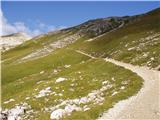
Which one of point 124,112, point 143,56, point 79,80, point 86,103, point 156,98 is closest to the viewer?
point 124,112

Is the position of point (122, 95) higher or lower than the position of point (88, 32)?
lower

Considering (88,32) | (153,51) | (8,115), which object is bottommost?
(8,115)

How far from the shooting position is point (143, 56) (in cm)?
7206

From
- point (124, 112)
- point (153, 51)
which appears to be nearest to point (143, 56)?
point (153, 51)

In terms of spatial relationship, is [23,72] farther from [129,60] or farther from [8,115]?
[8,115]

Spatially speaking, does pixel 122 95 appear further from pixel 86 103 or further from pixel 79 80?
pixel 79 80

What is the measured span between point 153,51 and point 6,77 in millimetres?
43002

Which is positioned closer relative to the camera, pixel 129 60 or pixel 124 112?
pixel 124 112

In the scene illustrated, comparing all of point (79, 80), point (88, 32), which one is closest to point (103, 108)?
point (79, 80)

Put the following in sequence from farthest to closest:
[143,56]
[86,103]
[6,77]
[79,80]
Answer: [6,77]
[143,56]
[79,80]
[86,103]

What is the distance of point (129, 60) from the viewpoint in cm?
7575

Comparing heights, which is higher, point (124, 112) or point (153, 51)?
point (153, 51)

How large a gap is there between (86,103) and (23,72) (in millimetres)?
60368

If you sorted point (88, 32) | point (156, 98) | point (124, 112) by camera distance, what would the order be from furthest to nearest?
point (88, 32)
point (156, 98)
point (124, 112)
